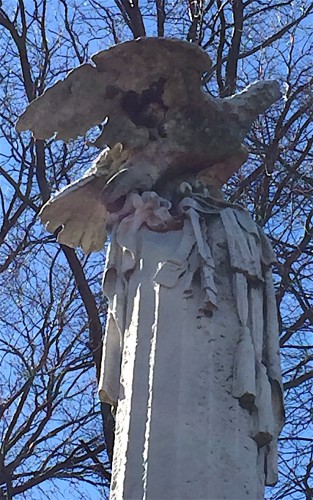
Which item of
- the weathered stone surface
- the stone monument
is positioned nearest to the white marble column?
the stone monument

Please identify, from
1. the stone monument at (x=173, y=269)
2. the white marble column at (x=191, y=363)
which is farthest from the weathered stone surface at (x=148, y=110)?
the white marble column at (x=191, y=363)

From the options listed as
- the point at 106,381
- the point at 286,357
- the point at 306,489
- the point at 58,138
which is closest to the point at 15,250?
the point at 286,357

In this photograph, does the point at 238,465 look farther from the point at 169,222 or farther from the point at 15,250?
the point at 15,250

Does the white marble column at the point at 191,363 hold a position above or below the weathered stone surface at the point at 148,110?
below

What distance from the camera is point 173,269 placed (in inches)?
166

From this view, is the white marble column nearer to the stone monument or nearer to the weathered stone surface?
the stone monument

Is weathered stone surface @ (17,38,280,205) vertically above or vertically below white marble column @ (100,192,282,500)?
above

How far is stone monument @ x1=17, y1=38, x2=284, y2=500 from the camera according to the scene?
382 cm

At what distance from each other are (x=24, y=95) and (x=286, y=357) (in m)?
2.98

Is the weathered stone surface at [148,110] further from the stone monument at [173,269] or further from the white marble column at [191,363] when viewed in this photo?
the white marble column at [191,363]

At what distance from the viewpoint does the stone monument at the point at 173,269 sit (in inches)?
150

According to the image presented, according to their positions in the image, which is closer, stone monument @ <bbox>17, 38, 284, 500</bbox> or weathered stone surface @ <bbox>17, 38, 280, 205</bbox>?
stone monument @ <bbox>17, 38, 284, 500</bbox>

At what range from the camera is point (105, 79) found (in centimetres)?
464

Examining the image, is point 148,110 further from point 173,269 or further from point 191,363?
point 191,363
